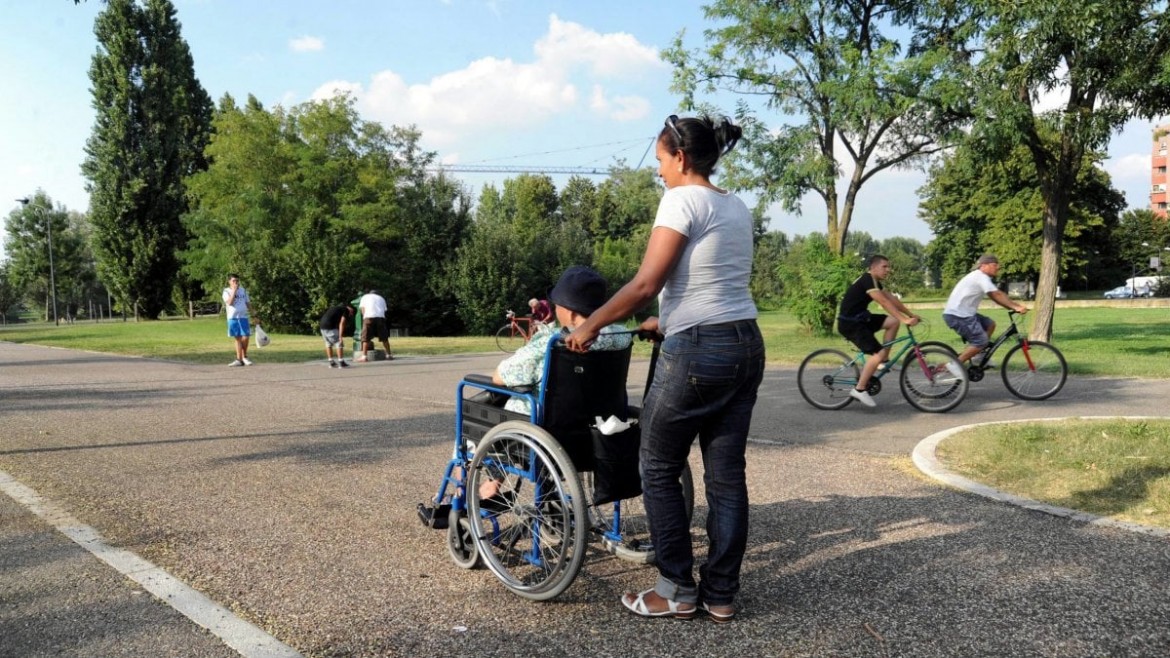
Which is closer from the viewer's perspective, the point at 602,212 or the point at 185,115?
the point at 185,115

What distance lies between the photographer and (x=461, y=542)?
12.6 ft

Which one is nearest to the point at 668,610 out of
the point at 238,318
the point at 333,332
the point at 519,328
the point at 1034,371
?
the point at 1034,371

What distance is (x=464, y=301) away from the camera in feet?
128

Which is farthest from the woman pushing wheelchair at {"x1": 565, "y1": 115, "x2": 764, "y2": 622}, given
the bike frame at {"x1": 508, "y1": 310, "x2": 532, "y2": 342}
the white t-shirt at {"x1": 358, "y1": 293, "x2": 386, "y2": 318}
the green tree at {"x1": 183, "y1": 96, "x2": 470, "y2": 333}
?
the green tree at {"x1": 183, "y1": 96, "x2": 470, "y2": 333}

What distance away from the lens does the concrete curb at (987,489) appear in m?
4.28

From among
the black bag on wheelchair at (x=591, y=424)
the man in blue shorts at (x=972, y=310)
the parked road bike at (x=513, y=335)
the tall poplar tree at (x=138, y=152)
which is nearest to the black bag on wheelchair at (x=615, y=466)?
the black bag on wheelchair at (x=591, y=424)

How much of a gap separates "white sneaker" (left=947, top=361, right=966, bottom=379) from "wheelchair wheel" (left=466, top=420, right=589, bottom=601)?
6.21m

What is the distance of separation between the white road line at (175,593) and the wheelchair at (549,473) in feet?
3.15

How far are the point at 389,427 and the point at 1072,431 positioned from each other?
5.96 m

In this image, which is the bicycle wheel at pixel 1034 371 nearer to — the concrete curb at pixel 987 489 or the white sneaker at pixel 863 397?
the white sneaker at pixel 863 397

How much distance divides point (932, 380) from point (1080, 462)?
317cm

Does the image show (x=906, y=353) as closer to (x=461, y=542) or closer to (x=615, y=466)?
(x=615, y=466)

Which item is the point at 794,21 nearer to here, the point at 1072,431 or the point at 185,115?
the point at 1072,431

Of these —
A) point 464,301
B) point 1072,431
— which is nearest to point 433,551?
point 1072,431
